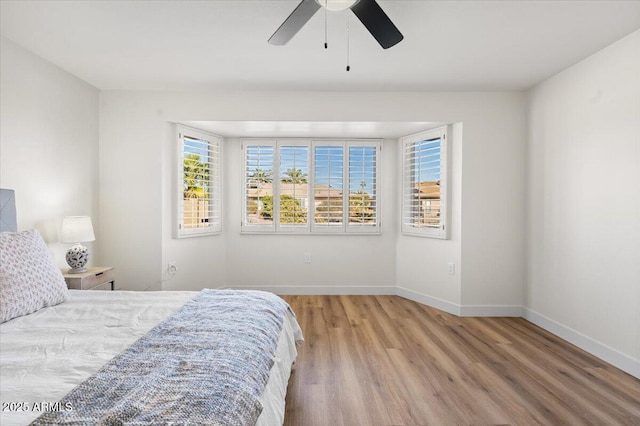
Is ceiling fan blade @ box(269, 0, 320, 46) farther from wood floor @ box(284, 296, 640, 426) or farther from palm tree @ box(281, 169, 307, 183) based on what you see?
palm tree @ box(281, 169, 307, 183)

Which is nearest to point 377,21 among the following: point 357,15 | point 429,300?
point 357,15

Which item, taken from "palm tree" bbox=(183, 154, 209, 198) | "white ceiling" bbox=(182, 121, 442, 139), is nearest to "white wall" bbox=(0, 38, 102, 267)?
"palm tree" bbox=(183, 154, 209, 198)

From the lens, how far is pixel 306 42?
8.24 feet

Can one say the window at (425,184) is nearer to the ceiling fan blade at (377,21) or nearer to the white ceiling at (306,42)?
the white ceiling at (306,42)

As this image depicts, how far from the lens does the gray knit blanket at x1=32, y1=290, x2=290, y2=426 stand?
925mm

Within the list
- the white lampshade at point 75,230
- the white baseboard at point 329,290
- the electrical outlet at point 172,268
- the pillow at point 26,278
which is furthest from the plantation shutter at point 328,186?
the pillow at point 26,278

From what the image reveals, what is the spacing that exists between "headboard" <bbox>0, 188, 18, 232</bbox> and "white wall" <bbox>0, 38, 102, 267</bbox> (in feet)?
0.52

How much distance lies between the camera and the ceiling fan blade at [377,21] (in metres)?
1.69

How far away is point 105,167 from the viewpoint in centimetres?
357

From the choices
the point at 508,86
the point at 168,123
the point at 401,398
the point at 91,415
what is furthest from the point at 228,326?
the point at 508,86

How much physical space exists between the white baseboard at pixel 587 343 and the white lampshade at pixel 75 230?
14.7 ft

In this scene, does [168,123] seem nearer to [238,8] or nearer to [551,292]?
[238,8]

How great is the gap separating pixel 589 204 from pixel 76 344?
3737 millimetres

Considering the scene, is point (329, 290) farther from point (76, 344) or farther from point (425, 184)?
point (76, 344)
